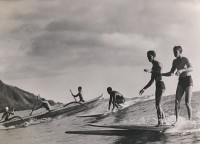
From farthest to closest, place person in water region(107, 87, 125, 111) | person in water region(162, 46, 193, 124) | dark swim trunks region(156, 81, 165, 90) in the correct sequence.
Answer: person in water region(107, 87, 125, 111) → dark swim trunks region(156, 81, 165, 90) → person in water region(162, 46, 193, 124)

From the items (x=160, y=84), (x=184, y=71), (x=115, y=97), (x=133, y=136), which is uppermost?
(x=184, y=71)

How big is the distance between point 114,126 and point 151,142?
1.65 meters

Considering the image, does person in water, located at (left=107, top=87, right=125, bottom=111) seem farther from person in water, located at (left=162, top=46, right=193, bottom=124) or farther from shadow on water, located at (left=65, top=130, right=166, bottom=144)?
person in water, located at (left=162, top=46, right=193, bottom=124)

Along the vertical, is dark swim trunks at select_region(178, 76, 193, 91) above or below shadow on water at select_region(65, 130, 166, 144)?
above

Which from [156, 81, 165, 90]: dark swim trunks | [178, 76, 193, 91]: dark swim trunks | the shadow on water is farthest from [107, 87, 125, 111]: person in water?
[178, 76, 193, 91]: dark swim trunks

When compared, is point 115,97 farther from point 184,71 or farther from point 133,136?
point 184,71

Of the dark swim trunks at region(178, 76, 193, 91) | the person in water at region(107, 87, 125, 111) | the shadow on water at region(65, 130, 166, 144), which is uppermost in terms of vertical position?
the dark swim trunks at region(178, 76, 193, 91)

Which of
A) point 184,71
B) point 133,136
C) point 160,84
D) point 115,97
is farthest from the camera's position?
point 115,97

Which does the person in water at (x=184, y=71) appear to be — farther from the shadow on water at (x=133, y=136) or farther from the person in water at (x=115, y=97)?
the person in water at (x=115, y=97)

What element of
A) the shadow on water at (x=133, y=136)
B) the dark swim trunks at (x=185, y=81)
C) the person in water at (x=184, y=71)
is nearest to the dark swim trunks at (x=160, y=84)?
the person in water at (x=184, y=71)

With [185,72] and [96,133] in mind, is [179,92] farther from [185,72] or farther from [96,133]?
[96,133]

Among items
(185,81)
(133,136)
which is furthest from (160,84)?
(133,136)

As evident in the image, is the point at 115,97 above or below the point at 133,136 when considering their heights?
above

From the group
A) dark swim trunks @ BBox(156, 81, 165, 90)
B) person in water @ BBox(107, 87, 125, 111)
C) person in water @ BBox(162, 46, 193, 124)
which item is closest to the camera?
person in water @ BBox(162, 46, 193, 124)
